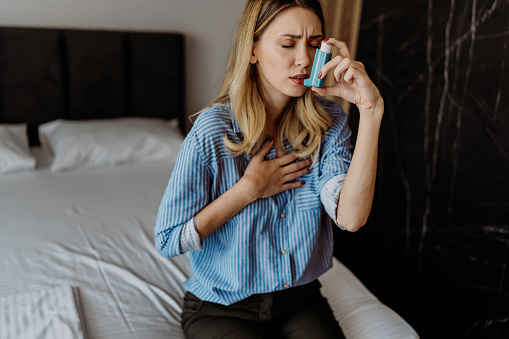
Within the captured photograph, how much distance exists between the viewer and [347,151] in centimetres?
112

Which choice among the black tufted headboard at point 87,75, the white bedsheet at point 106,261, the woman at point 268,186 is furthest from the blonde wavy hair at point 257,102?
the black tufted headboard at point 87,75

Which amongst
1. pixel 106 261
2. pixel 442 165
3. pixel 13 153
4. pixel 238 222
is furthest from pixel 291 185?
pixel 13 153

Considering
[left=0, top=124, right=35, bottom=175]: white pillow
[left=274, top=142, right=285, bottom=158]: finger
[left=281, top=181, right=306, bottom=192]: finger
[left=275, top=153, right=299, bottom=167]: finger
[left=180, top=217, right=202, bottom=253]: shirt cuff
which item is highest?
[left=274, top=142, right=285, bottom=158]: finger

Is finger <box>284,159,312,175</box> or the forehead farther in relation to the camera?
finger <box>284,159,312,175</box>

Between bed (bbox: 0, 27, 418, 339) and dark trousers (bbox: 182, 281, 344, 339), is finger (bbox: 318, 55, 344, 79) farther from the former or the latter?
bed (bbox: 0, 27, 418, 339)

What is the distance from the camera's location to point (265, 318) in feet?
3.43

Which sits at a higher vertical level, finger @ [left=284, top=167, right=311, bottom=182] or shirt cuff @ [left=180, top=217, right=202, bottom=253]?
finger @ [left=284, top=167, right=311, bottom=182]

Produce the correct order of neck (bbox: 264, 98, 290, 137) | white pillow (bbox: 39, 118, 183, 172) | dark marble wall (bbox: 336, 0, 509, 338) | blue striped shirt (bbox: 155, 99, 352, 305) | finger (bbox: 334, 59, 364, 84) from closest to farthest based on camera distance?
finger (bbox: 334, 59, 364, 84) → blue striped shirt (bbox: 155, 99, 352, 305) → neck (bbox: 264, 98, 290, 137) → dark marble wall (bbox: 336, 0, 509, 338) → white pillow (bbox: 39, 118, 183, 172)

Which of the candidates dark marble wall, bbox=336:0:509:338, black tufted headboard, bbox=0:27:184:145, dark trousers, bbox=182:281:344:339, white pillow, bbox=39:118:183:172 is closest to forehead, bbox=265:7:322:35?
dark trousers, bbox=182:281:344:339

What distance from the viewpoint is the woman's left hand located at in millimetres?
896

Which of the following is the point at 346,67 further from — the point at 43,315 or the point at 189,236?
the point at 43,315

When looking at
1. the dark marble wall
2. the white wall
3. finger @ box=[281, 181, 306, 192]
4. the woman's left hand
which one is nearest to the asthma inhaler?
the woman's left hand

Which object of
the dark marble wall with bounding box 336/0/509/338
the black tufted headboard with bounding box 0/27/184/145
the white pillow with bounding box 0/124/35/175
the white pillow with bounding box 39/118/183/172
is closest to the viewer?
the dark marble wall with bounding box 336/0/509/338

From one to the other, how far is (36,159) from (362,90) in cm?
180
